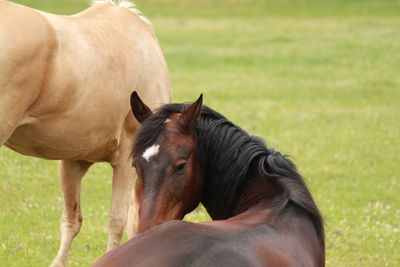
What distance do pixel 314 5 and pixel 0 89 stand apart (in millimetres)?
30820

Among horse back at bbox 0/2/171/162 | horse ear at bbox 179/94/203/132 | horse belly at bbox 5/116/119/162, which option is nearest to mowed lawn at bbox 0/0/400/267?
horse belly at bbox 5/116/119/162

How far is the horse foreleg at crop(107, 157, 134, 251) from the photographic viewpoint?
7738 mm

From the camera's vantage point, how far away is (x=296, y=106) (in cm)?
1742

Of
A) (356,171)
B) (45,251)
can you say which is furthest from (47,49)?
(356,171)

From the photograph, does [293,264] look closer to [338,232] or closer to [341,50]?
[338,232]

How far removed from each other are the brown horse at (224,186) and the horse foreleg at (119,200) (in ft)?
6.25

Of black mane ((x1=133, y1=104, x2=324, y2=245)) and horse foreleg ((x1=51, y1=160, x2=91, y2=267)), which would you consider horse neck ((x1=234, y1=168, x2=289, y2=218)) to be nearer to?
black mane ((x1=133, y1=104, x2=324, y2=245))

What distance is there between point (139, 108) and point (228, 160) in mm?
628

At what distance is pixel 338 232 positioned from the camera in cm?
927

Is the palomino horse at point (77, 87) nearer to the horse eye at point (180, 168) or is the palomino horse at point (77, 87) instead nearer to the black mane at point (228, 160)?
the black mane at point (228, 160)

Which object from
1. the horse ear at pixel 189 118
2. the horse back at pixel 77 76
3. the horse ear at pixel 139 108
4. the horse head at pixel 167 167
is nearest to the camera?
the horse head at pixel 167 167

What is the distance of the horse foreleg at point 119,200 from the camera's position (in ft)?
25.4

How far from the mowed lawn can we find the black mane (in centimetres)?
264

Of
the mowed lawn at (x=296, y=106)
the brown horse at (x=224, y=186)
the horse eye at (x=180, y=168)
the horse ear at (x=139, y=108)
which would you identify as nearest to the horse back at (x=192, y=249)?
the brown horse at (x=224, y=186)
